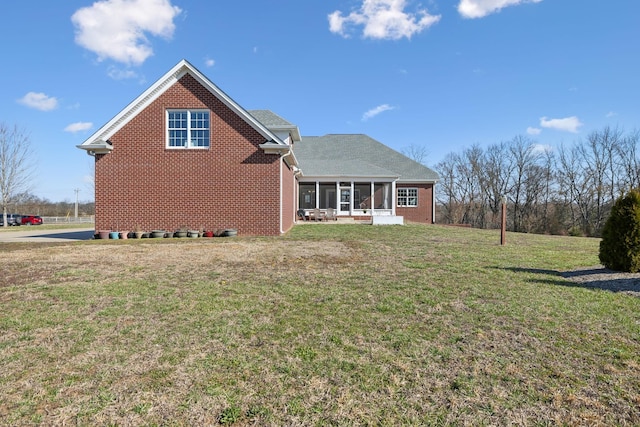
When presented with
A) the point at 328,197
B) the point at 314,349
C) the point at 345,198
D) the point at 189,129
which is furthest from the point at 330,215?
the point at 314,349

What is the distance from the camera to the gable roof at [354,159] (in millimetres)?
25812

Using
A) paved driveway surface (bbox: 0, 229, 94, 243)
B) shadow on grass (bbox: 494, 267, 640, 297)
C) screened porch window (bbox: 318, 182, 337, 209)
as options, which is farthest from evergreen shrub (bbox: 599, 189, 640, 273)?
screened porch window (bbox: 318, 182, 337, 209)

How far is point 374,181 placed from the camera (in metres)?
25.0

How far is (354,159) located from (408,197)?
218 inches

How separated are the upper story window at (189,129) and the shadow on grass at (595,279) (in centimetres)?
1218

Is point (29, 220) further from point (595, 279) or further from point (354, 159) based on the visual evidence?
point (595, 279)

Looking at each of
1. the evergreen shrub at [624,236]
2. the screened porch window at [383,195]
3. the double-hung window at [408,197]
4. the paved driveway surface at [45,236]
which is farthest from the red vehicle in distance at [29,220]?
the evergreen shrub at [624,236]

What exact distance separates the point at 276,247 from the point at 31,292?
6.33m

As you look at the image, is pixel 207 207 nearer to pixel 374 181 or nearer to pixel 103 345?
pixel 103 345

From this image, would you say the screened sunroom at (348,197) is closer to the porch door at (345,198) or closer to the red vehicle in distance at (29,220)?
the porch door at (345,198)

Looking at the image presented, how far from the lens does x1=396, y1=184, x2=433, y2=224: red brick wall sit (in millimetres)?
29312

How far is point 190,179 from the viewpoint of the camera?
15.0m

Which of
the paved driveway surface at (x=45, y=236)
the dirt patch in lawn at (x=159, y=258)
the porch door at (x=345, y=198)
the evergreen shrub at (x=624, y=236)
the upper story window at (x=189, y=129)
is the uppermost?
the upper story window at (x=189, y=129)

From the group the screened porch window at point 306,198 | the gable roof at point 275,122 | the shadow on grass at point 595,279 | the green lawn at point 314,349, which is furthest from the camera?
the screened porch window at point 306,198
